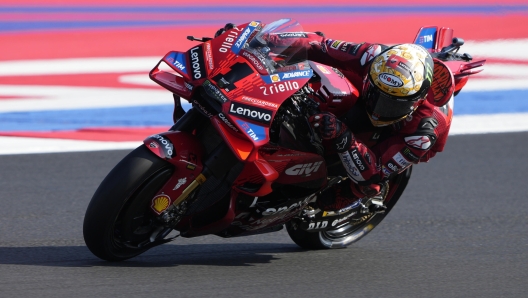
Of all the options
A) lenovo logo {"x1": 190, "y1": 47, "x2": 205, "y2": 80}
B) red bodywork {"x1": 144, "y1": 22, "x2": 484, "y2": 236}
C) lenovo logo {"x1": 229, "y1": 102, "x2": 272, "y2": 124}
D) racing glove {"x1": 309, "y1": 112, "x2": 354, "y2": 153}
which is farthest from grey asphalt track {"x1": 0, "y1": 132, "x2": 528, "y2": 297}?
lenovo logo {"x1": 190, "y1": 47, "x2": 205, "y2": 80}

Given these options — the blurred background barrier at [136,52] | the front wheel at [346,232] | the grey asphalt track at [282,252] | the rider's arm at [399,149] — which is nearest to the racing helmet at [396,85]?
the rider's arm at [399,149]

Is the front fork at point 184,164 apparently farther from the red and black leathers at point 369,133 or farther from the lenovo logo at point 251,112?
the red and black leathers at point 369,133

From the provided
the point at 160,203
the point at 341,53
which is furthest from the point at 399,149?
the point at 160,203

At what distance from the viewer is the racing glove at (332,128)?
13.4 ft

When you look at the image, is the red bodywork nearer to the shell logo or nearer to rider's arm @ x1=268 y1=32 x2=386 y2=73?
the shell logo

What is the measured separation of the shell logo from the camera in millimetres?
4137

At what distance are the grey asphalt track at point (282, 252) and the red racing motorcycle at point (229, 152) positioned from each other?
249 mm

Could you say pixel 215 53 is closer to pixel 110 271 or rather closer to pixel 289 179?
pixel 289 179

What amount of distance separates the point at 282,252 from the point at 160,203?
3.84 ft

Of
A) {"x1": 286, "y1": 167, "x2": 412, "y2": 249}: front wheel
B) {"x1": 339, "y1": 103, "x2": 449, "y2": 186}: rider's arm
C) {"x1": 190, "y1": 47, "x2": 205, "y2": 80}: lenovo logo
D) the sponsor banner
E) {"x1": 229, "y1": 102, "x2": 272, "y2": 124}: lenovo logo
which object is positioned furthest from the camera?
{"x1": 286, "y1": 167, "x2": 412, "y2": 249}: front wheel

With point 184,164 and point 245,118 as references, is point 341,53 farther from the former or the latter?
point 184,164

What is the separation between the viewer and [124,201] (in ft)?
13.2

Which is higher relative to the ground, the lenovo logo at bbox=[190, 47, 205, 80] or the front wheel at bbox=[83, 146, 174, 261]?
the lenovo logo at bbox=[190, 47, 205, 80]

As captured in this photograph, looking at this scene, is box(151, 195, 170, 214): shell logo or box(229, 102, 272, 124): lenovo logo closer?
box(229, 102, 272, 124): lenovo logo
